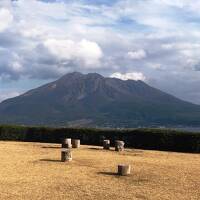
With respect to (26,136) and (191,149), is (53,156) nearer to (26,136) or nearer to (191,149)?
(191,149)

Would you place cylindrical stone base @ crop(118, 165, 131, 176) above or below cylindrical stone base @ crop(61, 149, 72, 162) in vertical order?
below

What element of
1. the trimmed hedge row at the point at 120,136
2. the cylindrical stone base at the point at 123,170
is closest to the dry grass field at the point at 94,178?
the cylindrical stone base at the point at 123,170

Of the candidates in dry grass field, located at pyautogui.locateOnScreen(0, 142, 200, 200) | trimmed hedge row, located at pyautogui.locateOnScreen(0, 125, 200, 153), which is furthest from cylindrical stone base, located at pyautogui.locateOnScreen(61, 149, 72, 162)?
trimmed hedge row, located at pyautogui.locateOnScreen(0, 125, 200, 153)

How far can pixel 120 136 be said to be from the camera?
45250mm

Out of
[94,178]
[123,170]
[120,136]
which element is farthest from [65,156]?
[120,136]

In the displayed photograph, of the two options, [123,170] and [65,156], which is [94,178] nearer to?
[123,170]

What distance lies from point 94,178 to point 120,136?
21818 millimetres

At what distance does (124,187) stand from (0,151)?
15567 mm

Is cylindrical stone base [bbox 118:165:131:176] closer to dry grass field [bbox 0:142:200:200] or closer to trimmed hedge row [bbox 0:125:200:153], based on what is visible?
dry grass field [bbox 0:142:200:200]

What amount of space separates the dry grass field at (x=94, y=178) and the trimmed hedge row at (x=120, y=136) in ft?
27.0

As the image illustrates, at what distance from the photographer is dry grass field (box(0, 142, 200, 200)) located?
64.8 feet

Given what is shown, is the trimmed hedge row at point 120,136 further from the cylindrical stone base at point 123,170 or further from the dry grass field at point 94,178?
the cylindrical stone base at point 123,170

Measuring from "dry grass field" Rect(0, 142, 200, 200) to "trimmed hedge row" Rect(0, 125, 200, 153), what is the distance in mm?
8236

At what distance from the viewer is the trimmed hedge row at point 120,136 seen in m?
41.4
